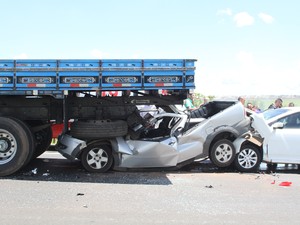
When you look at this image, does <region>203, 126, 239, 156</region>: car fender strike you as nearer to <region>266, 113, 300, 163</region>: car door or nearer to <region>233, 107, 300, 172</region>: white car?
<region>233, 107, 300, 172</region>: white car

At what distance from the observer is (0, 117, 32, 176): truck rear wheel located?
7664mm

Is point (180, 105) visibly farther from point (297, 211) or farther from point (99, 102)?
point (297, 211)

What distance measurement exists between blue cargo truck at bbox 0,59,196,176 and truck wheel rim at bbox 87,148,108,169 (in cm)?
3

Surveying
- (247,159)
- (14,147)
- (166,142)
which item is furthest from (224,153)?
(14,147)

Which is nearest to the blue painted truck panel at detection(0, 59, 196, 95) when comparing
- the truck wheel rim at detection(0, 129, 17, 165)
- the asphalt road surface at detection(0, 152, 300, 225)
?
the truck wheel rim at detection(0, 129, 17, 165)

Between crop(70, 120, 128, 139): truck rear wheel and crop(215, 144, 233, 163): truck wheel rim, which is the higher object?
crop(70, 120, 128, 139): truck rear wheel

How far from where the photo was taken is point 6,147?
7785 mm

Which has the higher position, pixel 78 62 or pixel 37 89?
pixel 78 62

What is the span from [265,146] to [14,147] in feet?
17.5

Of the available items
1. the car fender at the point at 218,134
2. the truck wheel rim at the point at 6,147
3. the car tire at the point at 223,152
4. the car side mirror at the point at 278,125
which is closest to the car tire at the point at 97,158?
the truck wheel rim at the point at 6,147

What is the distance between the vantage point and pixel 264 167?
948cm

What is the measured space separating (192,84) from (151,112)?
1249 mm

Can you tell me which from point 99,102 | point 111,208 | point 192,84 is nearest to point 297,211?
point 111,208

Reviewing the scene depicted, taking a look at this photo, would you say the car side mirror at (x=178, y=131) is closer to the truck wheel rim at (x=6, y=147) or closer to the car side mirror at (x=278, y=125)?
the car side mirror at (x=278, y=125)
